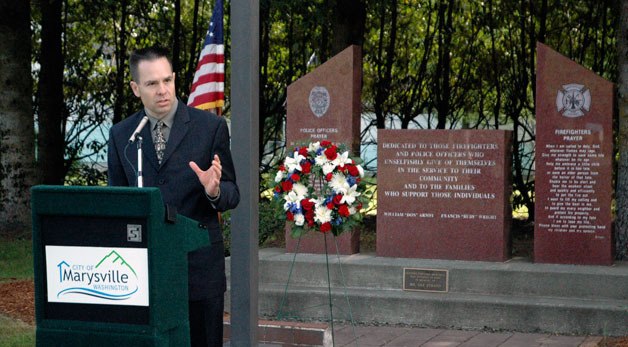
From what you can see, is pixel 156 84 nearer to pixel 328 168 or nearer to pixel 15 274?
pixel 328 168

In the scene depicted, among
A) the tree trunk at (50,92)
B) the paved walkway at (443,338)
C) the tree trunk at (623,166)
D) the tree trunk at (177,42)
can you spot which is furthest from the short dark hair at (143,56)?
the tree trunk at (177,42)

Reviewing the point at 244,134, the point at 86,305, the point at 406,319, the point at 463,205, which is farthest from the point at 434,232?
the point at 86,305

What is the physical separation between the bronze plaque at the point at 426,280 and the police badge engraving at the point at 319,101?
1.98m

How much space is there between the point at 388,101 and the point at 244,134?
12.7 metres

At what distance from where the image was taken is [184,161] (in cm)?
414

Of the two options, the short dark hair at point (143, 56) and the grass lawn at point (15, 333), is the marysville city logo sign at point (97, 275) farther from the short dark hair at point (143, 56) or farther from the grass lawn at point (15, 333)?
the grass lawn at point (15, 333)

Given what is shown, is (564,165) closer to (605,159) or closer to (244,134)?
(605,159)

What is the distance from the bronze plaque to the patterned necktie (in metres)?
5.36

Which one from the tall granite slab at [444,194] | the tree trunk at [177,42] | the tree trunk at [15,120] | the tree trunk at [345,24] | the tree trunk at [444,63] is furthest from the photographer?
the tree trunk at [177,42]

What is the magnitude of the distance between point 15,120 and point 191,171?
11498 mm

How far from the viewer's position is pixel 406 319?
897 cm

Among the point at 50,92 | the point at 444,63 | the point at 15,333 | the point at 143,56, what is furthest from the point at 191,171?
the point at 50,92

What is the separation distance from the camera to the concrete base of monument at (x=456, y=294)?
849 cm

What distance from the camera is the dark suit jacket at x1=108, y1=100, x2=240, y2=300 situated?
4.11 meters
